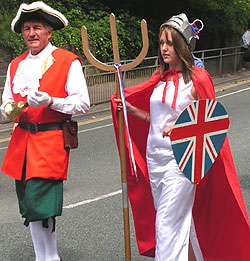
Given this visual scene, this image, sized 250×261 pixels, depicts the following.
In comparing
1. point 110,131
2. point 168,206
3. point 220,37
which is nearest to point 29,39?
point 168,206

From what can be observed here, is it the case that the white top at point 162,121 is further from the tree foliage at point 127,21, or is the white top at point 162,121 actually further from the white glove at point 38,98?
the tree foliage at point 127,21

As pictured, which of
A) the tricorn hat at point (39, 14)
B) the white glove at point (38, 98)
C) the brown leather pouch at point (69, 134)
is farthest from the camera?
the brown leather pouch at point (69, 134)

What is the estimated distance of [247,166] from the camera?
7.48 metres

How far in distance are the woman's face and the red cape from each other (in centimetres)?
16

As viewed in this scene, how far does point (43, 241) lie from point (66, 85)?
3.84ft

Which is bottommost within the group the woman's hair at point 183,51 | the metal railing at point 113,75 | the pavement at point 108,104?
the pavement at point 108,104

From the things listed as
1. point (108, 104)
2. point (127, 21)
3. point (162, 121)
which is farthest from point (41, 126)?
point (127, 21)

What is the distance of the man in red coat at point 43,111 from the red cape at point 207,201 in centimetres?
41

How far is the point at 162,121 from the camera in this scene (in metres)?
3.90

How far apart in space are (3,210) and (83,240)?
128cm

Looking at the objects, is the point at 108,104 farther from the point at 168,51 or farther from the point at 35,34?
the point at 168,51

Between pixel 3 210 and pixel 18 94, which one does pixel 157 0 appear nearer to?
pixel 3 210

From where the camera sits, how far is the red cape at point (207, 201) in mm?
3977

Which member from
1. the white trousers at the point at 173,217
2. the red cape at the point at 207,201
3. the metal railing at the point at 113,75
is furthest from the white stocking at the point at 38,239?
the metal railing at the point at 113,75
